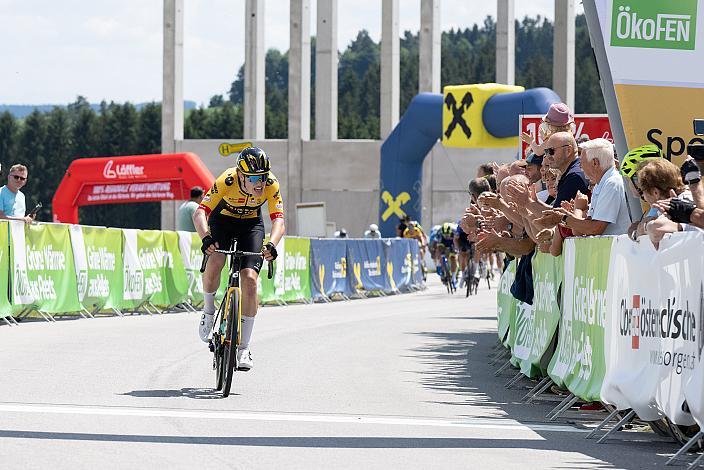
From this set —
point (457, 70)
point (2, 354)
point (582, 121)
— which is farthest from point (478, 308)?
point (457, 70)

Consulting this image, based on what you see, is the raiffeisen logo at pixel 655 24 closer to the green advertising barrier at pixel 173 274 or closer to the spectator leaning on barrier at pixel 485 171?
the spectator leaning on barrier at pixel 485 171

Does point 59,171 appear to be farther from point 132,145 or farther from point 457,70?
point 457,70

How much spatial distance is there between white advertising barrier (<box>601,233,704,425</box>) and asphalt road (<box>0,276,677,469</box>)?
319mm

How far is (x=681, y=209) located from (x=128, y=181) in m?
34.4

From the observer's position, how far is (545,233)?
1046 centimetres

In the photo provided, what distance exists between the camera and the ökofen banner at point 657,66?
1166 centimetres

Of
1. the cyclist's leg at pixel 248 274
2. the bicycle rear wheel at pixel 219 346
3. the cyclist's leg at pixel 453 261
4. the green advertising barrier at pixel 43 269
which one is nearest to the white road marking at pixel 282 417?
the bicycle rear wheel at pixel 219 346

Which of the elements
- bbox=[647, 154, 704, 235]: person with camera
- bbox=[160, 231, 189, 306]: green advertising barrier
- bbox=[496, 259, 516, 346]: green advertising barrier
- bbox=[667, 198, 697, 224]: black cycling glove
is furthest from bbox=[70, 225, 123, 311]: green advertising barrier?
bbox=[667, 198, 697, 224]: black cycling glove

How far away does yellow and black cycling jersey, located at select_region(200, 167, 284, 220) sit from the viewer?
10484mm

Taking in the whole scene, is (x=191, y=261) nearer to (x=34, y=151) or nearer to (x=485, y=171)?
(x=485, y=171)

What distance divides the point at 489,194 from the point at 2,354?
183 inches

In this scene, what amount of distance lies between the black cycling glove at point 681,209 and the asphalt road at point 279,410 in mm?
1274

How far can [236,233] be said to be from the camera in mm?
10664

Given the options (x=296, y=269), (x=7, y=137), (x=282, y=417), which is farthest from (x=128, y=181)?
(x=7, y=137)
